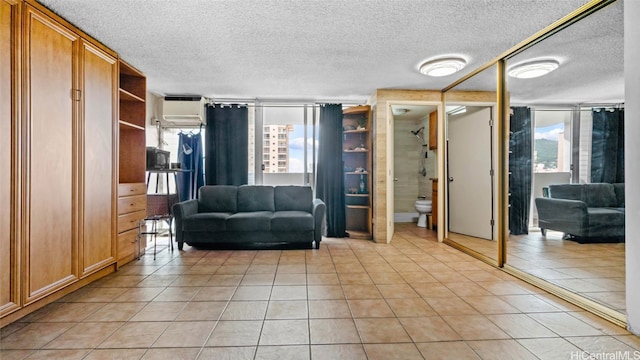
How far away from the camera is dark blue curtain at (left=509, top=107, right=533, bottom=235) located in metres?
3.40

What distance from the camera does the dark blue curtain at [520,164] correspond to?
340 centimetres

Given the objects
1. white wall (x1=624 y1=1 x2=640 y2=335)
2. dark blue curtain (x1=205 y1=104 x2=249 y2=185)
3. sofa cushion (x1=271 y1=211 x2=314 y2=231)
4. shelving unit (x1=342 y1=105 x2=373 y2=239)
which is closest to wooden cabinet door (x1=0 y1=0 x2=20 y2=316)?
sofa cushion (x1=271 y1=211 x2=314 y2=231)

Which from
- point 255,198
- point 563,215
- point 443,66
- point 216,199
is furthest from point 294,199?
point 563,215

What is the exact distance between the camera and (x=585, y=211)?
2727 millimetres

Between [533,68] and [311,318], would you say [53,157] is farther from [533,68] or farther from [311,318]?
[533,68]

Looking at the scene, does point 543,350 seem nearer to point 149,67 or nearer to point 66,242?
point 66,242

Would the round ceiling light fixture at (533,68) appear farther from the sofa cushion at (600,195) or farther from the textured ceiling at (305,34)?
the sofa cushion at (600,195)

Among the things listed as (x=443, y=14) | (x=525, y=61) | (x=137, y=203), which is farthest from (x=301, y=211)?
(x=525, y=61)

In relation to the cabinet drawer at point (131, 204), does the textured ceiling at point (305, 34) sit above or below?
above

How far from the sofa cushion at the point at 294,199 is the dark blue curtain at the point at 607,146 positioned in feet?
11.0

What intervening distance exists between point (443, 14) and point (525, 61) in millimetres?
1470

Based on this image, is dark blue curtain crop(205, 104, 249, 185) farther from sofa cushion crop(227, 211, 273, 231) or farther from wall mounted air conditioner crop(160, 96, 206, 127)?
sofa cushion crop(227, 211, 273, 231)

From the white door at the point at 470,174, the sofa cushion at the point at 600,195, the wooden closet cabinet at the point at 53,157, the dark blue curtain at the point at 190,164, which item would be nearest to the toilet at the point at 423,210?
the white door at the point at 470,174

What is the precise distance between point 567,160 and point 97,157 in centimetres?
469
